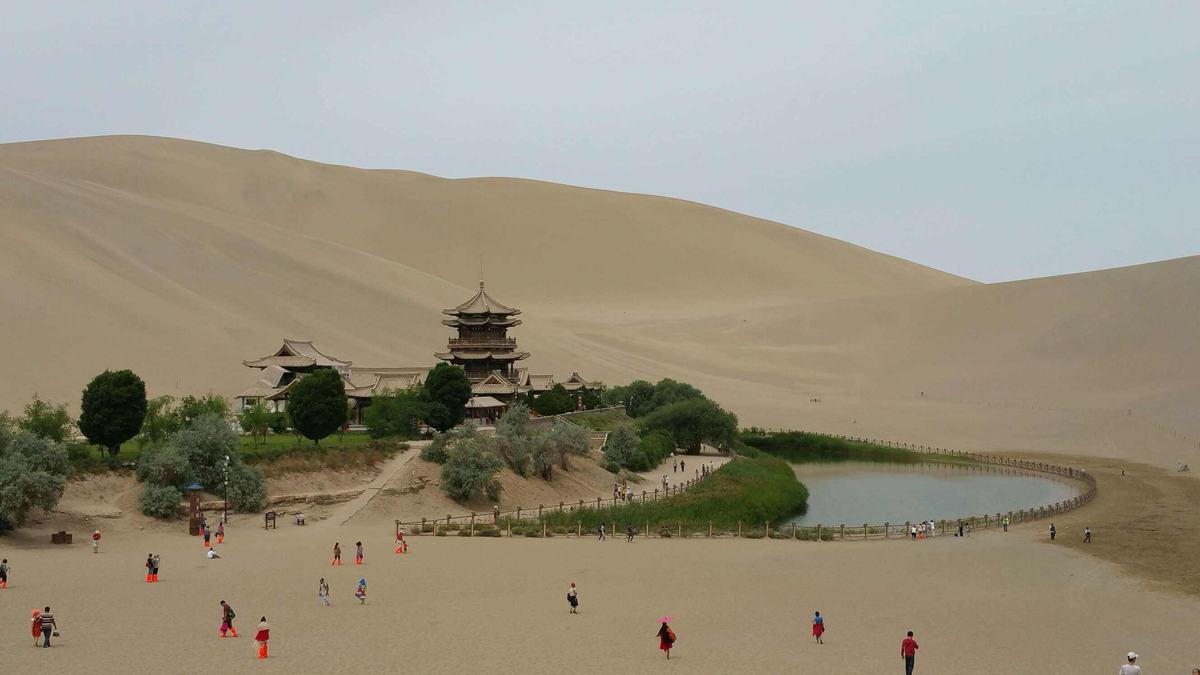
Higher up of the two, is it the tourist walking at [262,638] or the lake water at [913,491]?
the lake water at [913,491]

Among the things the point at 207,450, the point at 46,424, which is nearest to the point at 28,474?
the point at 207,450

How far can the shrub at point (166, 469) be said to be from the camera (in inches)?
1278

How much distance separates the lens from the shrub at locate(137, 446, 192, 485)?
107ft

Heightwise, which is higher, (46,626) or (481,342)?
(481,342)

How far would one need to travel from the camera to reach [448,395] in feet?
151

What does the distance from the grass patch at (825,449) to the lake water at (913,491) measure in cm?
116

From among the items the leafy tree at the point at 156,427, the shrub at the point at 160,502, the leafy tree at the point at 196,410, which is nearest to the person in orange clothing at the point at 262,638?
the shrub at the point at 160,502

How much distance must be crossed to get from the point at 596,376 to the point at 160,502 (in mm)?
49632

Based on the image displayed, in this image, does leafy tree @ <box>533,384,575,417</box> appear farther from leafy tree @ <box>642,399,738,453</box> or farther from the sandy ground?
the sandy ground

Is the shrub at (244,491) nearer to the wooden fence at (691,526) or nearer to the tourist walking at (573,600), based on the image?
the wooden fence at (691,526)

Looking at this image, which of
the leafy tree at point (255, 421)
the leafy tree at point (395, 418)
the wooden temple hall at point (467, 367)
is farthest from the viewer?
the wooden temple hall at point (467, 367)

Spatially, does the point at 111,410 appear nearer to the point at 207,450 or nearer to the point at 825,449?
the point at 207,450

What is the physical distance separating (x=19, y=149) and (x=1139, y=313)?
4616 inches

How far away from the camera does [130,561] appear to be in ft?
89.4
